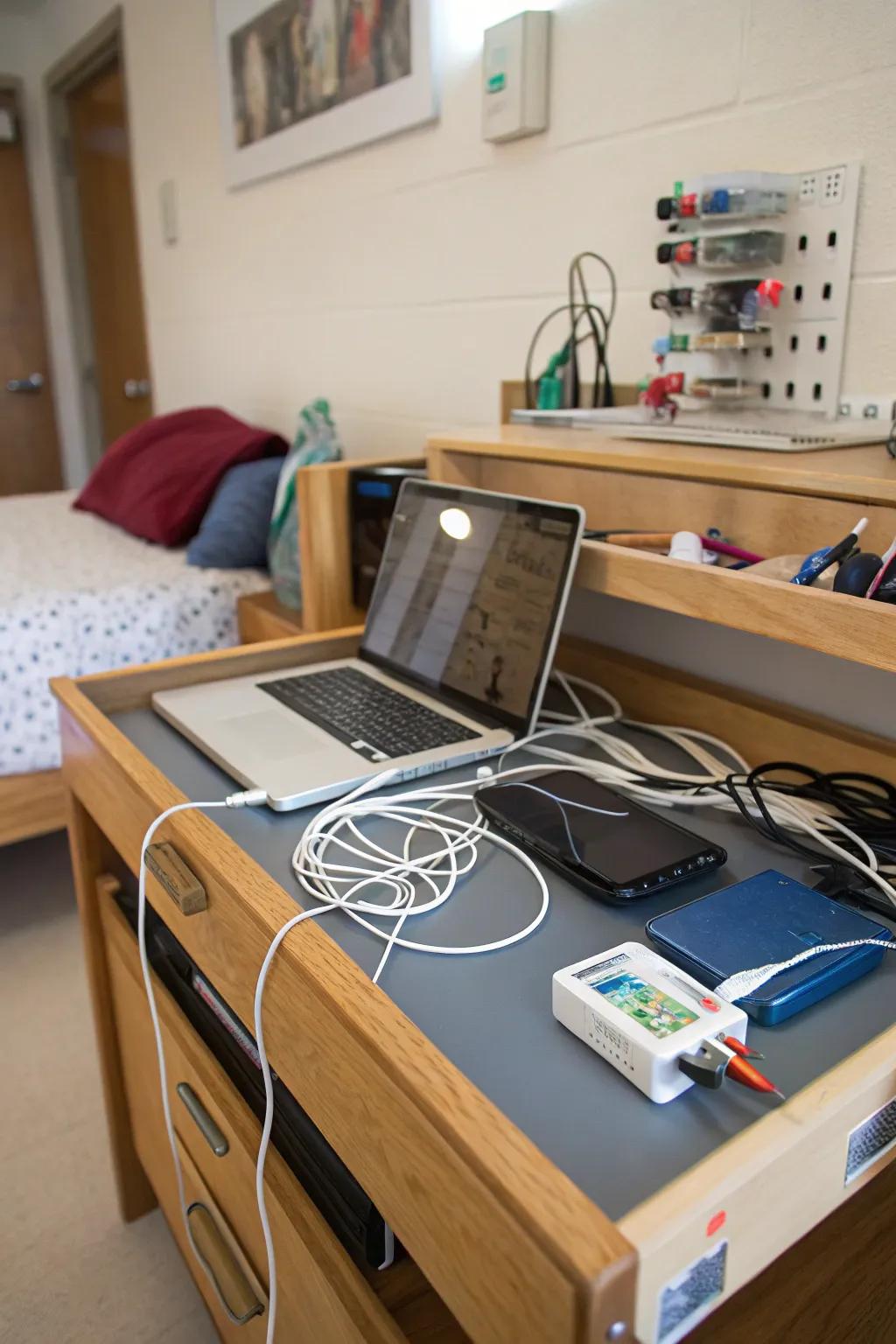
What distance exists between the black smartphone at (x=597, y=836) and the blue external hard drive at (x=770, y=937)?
0.04m

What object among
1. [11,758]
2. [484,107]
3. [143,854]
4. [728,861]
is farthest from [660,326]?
[11,758]

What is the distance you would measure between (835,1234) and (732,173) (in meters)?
0.95

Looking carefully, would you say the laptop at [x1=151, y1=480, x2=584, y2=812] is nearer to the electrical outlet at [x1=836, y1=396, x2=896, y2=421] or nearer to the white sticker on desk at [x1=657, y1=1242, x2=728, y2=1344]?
the electrical outlet at [x1=836, y1=396, x2=896, y2=421]

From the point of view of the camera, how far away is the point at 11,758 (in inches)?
61.9

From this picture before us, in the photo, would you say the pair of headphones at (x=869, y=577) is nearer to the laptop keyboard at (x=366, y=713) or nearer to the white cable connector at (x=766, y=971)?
the white cable connector at (x=766, y=971)

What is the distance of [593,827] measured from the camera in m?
0.72

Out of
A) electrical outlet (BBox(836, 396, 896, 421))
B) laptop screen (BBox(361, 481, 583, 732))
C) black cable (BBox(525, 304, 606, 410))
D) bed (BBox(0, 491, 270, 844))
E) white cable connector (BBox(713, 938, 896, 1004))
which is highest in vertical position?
black cable (BBox(525, 304, 606, 410))

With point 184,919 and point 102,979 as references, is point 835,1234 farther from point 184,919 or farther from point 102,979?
point 102,979

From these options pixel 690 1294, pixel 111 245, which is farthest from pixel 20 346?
pixel 690 1294

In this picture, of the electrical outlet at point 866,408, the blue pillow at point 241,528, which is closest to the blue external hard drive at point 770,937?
the electrical outlet at point 866,408

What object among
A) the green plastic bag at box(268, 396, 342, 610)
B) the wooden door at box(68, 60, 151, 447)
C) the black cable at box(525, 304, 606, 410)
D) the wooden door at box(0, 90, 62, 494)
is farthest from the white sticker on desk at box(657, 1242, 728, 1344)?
the wooden door at box(0, 90, 62, 494)

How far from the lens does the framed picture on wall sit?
5.12 ft

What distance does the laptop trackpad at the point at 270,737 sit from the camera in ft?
2.80

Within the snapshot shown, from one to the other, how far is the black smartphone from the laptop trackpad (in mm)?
185
